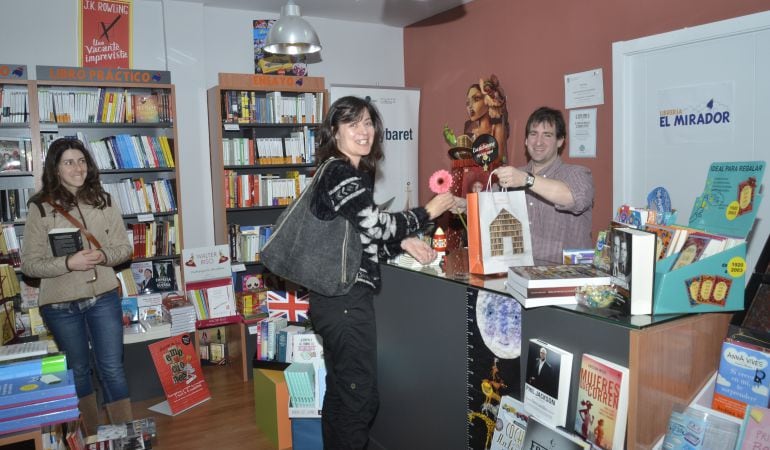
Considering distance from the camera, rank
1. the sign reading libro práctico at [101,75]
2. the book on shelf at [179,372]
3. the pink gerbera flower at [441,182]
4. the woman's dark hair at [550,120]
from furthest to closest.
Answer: the sign reading libro práctico at [101,75] → the book on shelf at [179,372] → the woman's dark hair at [550,120] → the pink gerbera flower at [441,182]

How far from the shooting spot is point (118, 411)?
3.25 meters

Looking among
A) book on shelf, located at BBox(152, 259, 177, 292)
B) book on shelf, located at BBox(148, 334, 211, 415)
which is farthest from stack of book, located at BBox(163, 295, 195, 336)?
book on shelf, located at BBox(152, 259, 177, 292)

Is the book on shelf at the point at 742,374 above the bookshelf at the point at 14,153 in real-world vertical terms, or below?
below

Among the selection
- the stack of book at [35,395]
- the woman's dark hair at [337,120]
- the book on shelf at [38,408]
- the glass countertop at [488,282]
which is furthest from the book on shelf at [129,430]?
the woman's dark hair at [337,120]

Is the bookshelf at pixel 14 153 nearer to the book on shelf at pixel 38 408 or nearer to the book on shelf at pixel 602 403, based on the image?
the book on shelf at pixel 38 408

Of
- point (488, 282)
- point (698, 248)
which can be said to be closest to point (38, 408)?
point (488, 282)

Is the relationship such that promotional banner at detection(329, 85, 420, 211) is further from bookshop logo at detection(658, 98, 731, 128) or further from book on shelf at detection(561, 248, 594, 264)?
book on shelf at detection(561, 248, 594, 264)

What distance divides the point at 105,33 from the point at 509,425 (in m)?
4.07

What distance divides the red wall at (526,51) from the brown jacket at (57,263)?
2.89m

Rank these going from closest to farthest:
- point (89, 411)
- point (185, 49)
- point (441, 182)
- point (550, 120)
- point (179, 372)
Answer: point (441, 182) < point (550, 120) < point (89, 411) < point (179, 372) < point (185, 49)

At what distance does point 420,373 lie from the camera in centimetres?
235

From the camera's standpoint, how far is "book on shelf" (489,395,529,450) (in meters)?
1.79

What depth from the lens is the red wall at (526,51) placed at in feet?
11.4

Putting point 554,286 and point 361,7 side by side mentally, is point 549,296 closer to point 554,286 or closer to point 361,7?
point 554,286
